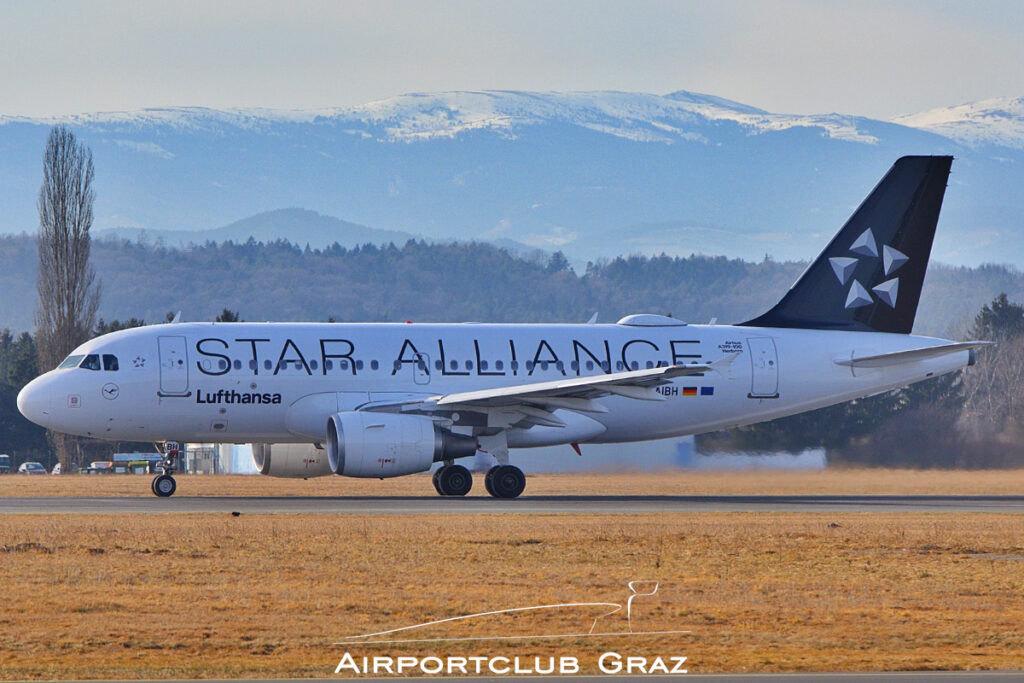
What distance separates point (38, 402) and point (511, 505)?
11.5 metres

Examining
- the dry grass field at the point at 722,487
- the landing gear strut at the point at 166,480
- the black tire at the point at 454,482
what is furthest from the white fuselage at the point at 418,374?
the dry grass field at the point at 722,487

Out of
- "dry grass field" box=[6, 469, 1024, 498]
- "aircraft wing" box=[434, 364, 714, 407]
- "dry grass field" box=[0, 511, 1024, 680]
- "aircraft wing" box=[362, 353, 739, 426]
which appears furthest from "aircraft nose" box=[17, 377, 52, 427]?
"aircraft wing" box=[434, 364, 714, 407]

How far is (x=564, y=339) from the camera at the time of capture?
38.2 metres

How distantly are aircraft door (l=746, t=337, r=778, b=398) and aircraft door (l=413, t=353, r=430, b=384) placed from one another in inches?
334

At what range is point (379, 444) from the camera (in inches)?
1293

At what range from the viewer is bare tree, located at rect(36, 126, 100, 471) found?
76750 millimetres

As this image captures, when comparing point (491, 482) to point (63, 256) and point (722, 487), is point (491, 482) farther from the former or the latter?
point (63, 256)

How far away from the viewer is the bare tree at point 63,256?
7675 cm

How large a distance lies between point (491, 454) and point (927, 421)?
1456cm

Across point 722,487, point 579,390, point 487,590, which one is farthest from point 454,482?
point 487,590

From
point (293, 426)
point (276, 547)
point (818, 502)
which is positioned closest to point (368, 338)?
point (293, 426)

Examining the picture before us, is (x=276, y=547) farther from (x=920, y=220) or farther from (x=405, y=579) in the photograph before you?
(x=920, y=220)

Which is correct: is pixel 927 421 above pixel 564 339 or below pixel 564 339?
below

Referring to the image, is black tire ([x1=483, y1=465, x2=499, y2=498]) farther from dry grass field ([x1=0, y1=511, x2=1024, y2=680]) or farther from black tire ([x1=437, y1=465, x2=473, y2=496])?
dry grass field ([x1=0, y1=511, x2=1024, y2=680])
